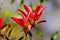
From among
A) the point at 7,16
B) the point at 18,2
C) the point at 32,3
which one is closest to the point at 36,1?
the point at 32,3

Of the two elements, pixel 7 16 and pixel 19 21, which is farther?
pixel 7 16

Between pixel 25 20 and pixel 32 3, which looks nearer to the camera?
pixel 25 20

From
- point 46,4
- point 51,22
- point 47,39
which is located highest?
point 46,4

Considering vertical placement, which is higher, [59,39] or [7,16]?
[7,16]

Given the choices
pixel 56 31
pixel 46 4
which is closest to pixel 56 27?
pixel 56 31

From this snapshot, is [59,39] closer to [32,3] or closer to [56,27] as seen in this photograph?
[56,27]

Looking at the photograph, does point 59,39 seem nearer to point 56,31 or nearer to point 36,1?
point 56,31

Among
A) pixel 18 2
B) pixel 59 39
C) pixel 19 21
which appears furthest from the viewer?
pixel 18 2

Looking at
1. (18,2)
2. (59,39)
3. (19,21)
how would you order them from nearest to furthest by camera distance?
(19,21), (59,39), (18,2)

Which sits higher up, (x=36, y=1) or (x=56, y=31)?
(x=36, y=1)
